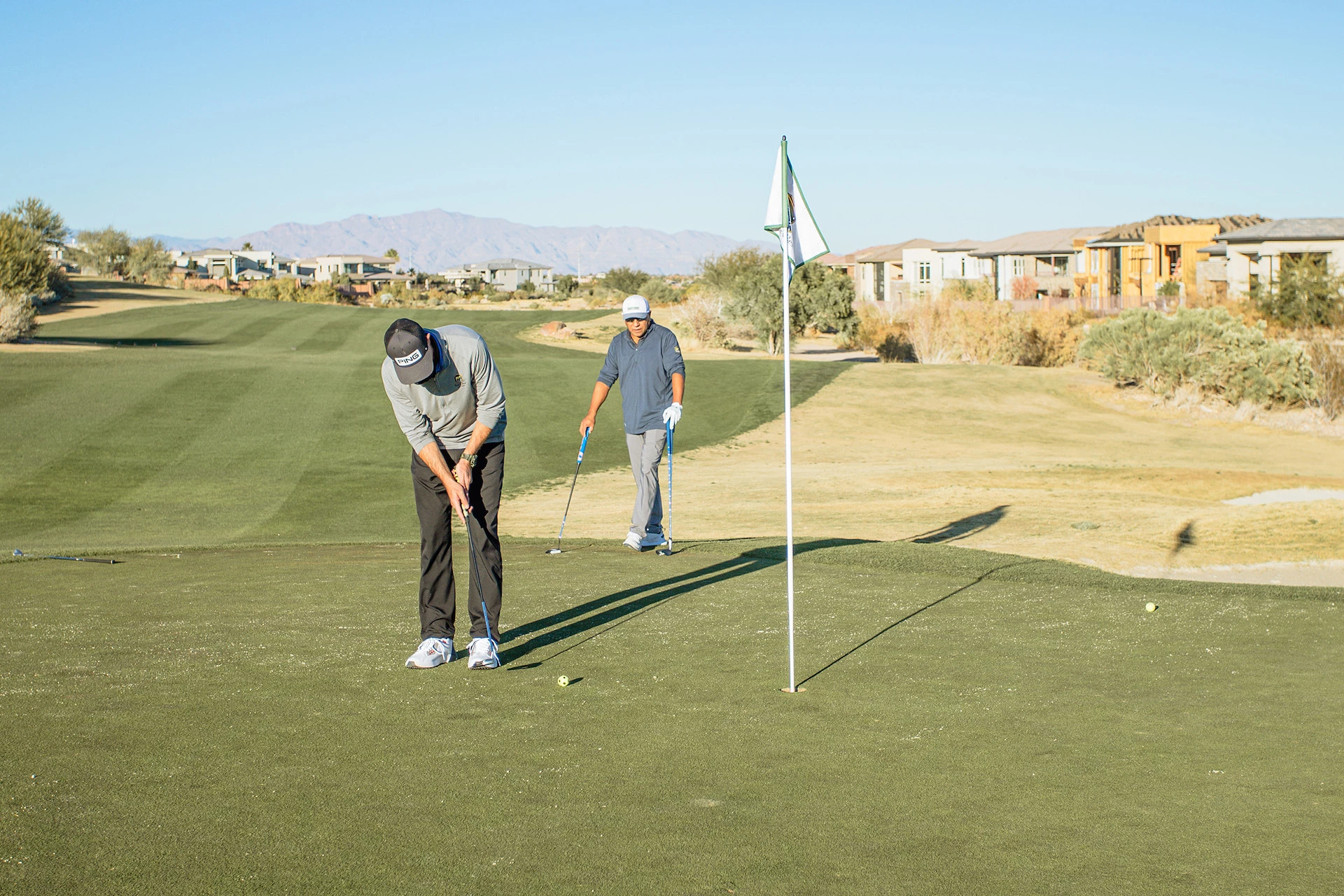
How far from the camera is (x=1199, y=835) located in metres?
3.88

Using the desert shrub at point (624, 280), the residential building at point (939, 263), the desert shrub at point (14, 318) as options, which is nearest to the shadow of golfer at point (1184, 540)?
the desert shrub at point (14, 318)

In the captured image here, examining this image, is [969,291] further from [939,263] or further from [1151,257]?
[939,263]

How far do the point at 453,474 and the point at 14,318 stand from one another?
35.6 meters

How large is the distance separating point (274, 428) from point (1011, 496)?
14188mm

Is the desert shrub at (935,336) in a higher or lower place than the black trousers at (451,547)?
higher

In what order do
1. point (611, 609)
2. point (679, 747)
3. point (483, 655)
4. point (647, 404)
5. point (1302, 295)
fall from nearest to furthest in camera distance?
point (679, 747) < point (483, 655) < point (611, 609) < point (647, 404) < point (1302, 295)

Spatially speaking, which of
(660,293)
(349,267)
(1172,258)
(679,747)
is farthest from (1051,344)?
(349,267)

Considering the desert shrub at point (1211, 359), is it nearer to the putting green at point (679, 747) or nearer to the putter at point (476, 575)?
the putting green at point (679, 747)

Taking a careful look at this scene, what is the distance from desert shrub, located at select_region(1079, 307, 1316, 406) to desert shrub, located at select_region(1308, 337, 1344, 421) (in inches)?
13.0

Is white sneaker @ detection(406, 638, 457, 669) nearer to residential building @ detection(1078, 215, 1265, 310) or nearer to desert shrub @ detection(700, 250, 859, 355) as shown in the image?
desert shrub @ detection(700, 250, 859, 355)

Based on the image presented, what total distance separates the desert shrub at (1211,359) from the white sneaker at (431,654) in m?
29.1

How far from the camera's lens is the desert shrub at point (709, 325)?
50094 millimetres

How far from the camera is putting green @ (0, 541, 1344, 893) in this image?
3.64 meters

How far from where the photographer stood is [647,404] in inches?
419
